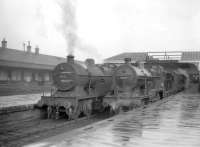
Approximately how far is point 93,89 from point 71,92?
190cm

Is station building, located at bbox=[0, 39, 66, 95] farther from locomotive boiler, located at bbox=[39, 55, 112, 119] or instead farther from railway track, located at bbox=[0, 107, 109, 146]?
locomotive boiler, located at bbox=[39, 55, 112, 119]

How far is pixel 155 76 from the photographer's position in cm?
1883

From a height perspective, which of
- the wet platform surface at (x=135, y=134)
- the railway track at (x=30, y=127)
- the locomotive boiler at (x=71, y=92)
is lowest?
the railway track at (x=30, y=127)

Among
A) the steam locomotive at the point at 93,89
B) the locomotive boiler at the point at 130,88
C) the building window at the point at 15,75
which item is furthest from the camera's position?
the building window at the point at 15,75

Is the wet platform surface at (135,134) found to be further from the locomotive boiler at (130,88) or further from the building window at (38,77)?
the building window at (38,77)

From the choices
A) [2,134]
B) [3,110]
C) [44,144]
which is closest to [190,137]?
[44,144]

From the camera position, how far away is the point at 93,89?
15.1m

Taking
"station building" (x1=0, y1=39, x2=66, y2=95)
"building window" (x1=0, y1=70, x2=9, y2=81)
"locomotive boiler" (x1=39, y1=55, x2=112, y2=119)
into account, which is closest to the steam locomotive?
"locomotive boiler" (x1=39, y1=55, x2=112, y2=119)

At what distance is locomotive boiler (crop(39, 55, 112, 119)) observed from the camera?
12945 millimetres

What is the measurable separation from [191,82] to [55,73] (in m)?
22.9

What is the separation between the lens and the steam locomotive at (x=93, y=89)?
43.5 ft

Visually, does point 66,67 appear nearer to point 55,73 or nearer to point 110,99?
point 55,73

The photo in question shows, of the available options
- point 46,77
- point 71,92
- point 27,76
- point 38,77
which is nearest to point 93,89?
point 71,92

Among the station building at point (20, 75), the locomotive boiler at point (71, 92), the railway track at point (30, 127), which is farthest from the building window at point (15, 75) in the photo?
the locomotive boiler at point (71, 92)
